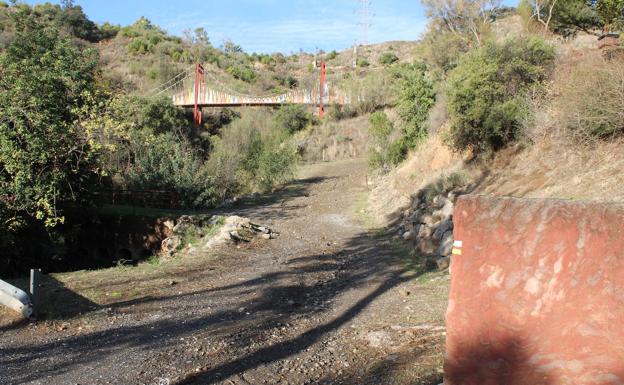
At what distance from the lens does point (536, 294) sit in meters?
3.64

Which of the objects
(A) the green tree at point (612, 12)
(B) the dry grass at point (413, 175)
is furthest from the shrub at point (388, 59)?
(A) the green tree at point (612, 12)

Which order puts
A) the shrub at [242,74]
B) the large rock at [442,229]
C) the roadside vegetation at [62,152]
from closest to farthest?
the large rock at [442,229]
the roadside vegetation at [62,152]
the shrub at [242,74]

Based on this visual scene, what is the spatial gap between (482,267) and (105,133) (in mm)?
10811

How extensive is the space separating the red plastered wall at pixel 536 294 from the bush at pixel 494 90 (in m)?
12.3

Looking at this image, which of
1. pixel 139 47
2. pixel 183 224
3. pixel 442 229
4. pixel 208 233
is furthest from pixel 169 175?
pixel 139 47

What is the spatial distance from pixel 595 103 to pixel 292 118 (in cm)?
3648

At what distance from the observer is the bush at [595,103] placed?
37.8ft

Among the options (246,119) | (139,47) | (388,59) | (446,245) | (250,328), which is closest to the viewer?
(250,328)

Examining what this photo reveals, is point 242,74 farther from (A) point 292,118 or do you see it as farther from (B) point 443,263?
(B) point 443,263

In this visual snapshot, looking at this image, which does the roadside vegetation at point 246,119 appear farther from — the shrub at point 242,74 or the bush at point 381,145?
the shrub at point 242,74

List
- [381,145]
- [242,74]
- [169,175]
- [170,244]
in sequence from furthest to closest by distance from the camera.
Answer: [242,74] < [381,145] < [169,175] < [170,244]

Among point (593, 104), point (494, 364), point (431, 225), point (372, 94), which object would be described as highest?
point (372, 94)

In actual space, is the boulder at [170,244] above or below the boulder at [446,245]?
below

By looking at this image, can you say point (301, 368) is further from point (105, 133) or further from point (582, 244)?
point (105, 133)
